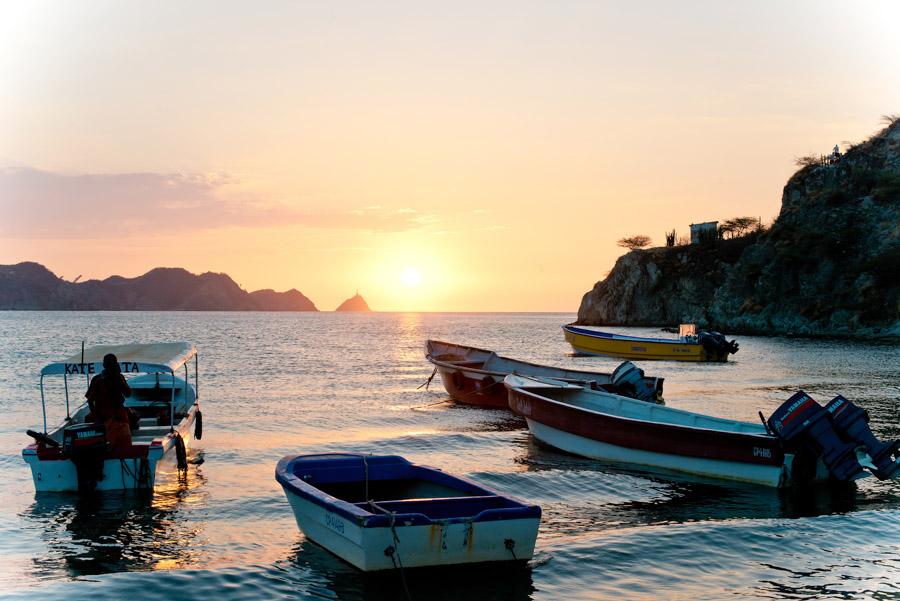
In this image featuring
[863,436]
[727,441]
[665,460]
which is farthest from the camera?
[665,460]

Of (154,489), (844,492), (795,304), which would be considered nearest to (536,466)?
(844,492)

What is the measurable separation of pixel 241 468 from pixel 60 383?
2197 centimetres

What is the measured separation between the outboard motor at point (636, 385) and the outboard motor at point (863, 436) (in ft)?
24.5

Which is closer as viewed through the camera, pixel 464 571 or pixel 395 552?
pixel 395 552

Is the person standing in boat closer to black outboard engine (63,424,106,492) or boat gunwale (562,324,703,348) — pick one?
black outboard engine (63,424,106,492)

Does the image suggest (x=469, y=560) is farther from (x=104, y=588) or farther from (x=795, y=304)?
(x=795, y=304)

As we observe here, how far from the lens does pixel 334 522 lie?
9.54 m

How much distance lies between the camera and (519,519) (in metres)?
9.05

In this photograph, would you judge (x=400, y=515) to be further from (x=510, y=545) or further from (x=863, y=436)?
(x=863, y=436)

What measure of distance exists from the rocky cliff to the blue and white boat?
73.5 meters

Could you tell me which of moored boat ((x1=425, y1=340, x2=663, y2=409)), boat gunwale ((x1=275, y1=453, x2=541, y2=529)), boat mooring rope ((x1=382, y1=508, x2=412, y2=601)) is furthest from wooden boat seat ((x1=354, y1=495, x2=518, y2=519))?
moored boat ((x1=425, y1=340, x2=663, y2=409))

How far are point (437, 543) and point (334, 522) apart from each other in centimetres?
148

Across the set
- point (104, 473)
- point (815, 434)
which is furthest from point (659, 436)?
point (104, 473)

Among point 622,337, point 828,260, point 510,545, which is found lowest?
point 510,545
